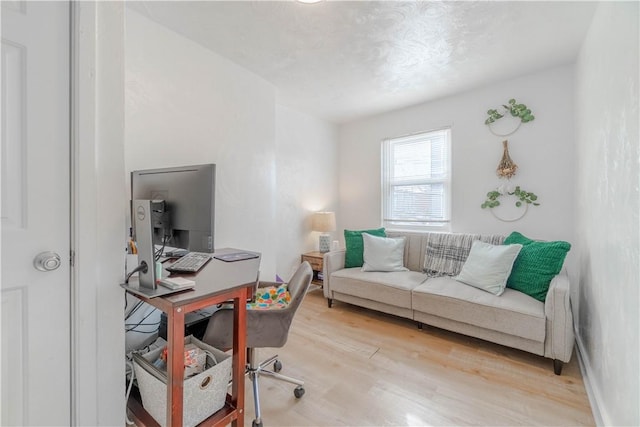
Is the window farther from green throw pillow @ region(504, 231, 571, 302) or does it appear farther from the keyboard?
the keyboard

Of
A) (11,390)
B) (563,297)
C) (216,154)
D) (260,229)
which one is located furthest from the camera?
(260,229)

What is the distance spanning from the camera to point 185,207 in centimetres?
119

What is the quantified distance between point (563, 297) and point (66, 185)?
2720 mm

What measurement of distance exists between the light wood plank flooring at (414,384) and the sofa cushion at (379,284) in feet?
0.97

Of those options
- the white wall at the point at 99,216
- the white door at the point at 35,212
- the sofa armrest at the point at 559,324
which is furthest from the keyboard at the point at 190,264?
the sofa armrest at the point at 559,324

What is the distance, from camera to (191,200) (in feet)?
3.86

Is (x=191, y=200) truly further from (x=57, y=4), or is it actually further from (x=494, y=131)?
(x=494, y=131)

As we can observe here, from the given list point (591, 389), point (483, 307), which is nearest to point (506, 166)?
point (483, 307)

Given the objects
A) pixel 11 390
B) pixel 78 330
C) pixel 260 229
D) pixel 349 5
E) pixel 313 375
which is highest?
pixel 349 5

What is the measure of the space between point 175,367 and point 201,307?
0.20 meters

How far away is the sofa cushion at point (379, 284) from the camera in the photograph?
8.38 feet

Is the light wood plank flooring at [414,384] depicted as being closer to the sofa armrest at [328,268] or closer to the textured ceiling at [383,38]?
the sofa armrest at [328,268]

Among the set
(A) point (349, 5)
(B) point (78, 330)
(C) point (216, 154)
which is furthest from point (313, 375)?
(A) point (349, 5)

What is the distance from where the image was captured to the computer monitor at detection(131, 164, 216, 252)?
3.75ft
